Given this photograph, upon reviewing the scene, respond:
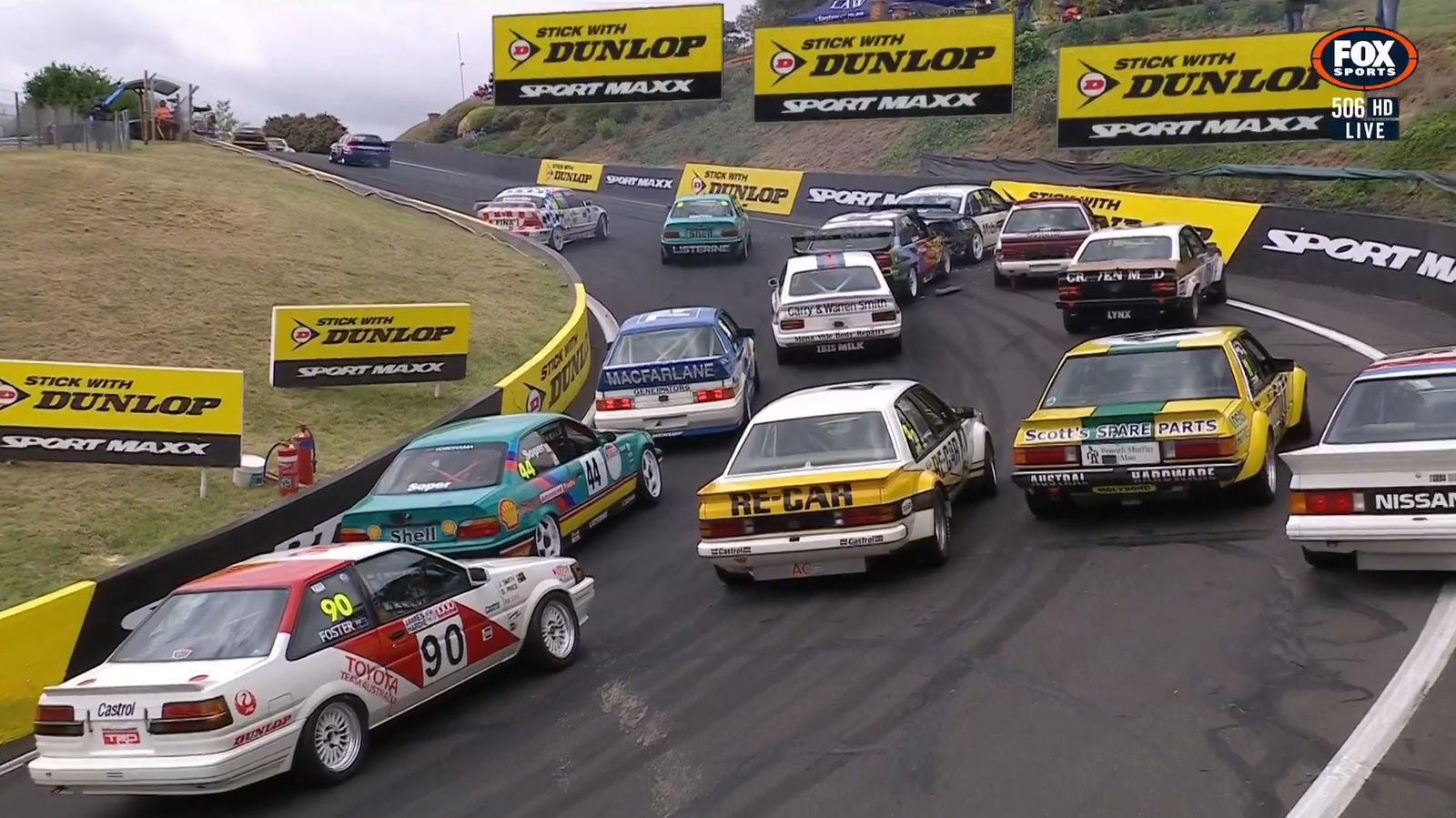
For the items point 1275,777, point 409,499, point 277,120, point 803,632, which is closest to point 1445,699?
point 1275,777

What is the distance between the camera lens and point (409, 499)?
1281 cm

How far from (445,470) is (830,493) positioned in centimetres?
392

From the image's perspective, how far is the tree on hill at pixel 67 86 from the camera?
45094 mm

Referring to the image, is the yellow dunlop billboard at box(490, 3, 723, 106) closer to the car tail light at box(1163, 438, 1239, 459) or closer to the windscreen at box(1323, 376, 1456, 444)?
the car tail light at box(1163, 438, 1239, 459)

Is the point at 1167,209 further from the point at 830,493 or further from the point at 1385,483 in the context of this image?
the point at 1385,483

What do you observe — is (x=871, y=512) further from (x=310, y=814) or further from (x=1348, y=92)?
(x=1348, y=92)

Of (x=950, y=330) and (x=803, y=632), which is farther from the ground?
(x=950, y=330)

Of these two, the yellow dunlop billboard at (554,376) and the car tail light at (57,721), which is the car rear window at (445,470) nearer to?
the car tail light at (57,721)

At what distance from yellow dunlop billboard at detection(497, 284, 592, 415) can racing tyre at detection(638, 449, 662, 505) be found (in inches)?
149

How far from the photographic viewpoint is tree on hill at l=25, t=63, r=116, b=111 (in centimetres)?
4509

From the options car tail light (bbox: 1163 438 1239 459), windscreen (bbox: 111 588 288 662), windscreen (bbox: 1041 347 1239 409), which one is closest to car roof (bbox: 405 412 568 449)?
windscreen (bbox: 111 588 288 662)

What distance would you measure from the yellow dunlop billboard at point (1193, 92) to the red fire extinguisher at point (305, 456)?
68.3 ft

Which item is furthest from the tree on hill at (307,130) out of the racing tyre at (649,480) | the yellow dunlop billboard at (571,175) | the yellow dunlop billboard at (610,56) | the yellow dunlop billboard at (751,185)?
the racing tyre at (649,480)

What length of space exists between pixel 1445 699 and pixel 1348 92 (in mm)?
25177
